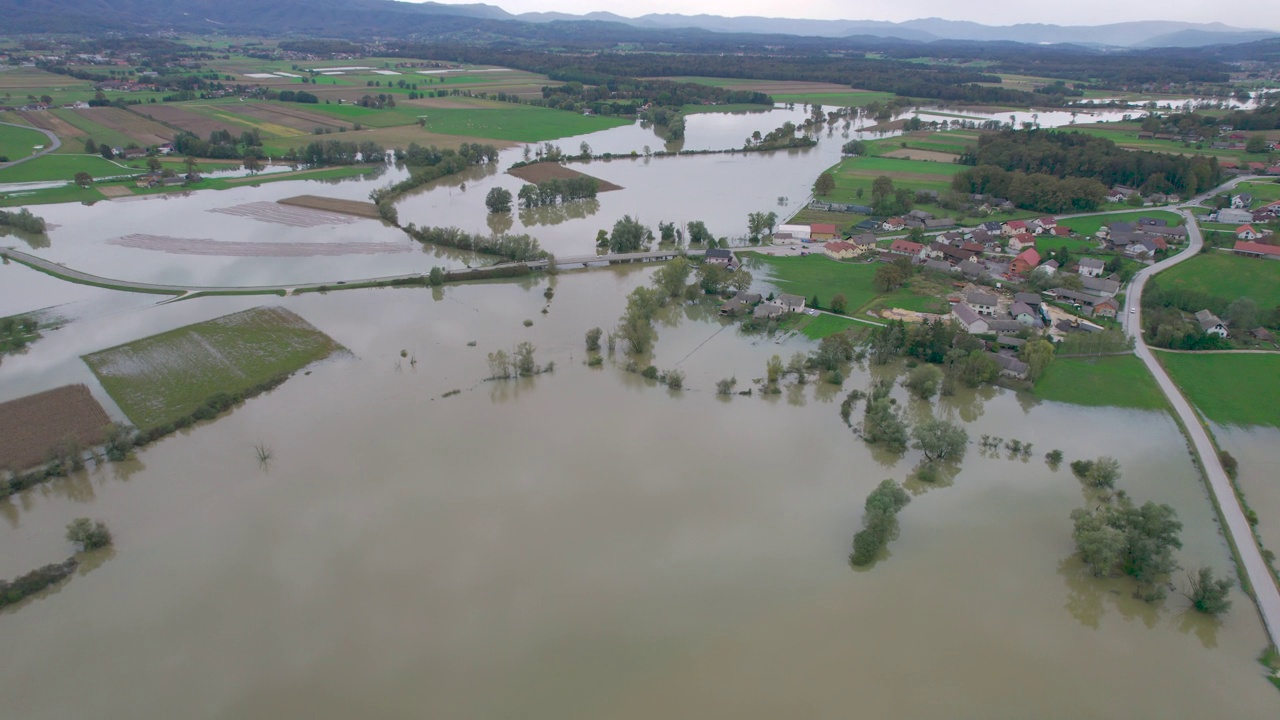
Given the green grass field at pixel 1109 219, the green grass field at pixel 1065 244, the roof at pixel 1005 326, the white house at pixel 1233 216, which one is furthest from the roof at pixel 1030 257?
the white house at pixel 1233 216

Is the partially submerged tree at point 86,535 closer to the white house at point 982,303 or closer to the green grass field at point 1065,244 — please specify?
the white house at point 982,303

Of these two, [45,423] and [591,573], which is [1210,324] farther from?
[45,423]

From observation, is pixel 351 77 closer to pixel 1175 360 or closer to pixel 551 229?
pixel 551 229

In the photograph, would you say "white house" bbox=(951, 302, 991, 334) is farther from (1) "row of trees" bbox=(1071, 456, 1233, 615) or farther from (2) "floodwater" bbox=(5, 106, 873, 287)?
(2) "floodwater" bbox=(5, 106, 873, 287)

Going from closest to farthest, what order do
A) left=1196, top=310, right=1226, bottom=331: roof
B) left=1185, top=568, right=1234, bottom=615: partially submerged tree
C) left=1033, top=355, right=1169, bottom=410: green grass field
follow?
left=1185, top=568, right=1234, bottom=615: partially submerged tree → left=1033, top=355, right=1169, bottom=410: green grass field → left=1196, top=310, right=1226, bottom=331: roof

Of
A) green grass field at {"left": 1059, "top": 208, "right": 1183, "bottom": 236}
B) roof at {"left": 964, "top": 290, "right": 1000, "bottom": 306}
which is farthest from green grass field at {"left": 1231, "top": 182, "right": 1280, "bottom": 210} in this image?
roof at {"left": 964, "top": 290, "right": 1000, "bottom": 306}

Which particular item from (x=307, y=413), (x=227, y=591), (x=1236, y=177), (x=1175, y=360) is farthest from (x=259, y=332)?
(x=1236, y=177)
